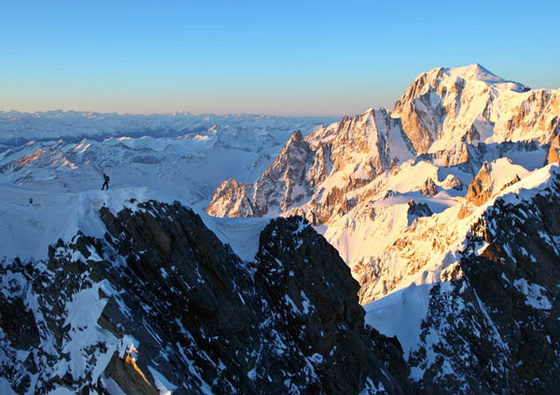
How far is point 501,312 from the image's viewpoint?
63062 millimetres

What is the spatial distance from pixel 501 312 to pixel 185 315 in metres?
49.4

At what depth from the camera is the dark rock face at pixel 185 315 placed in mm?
29266

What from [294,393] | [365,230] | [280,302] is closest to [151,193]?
[280,302]

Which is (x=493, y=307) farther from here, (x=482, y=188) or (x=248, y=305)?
(x=482, y=188)

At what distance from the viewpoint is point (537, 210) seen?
69.8 metres

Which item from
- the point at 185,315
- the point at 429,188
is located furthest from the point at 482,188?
the point at 185,315

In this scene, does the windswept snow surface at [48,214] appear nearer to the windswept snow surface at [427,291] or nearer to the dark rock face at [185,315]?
the dark rock face at [185,315]

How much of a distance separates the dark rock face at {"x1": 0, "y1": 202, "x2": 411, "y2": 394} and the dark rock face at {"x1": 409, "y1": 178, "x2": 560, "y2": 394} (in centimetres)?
1441

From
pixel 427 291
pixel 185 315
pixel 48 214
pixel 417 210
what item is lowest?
pixel 417 210

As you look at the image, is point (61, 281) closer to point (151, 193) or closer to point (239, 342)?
point (151, 193)

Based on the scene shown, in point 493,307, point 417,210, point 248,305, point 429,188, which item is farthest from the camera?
point 429,188

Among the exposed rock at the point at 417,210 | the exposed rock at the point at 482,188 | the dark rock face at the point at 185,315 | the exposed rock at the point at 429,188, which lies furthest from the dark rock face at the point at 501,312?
the exposed rock at the point at 429,188

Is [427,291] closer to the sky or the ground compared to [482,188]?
closer to the ground

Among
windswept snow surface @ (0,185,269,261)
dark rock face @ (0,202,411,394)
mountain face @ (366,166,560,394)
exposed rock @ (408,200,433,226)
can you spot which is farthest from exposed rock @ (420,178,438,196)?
windswept snow surface @ (0,185,269,261)
